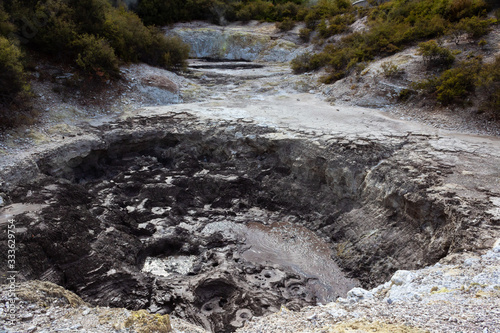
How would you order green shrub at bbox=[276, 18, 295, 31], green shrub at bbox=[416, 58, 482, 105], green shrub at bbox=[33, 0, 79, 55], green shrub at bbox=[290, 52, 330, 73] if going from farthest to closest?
1. green shrub at bbox=[276, 18, 295, 31]
2. green shrub at bbox=[290, 52, 330, 73]
3. green shrub at bbox=[33, 0, 79, 55]
4. green shrub at bbox=[416, 58, 482, 105]

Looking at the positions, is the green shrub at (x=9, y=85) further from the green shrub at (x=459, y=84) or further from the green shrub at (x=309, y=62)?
the green shrub at (x=459, y=84)

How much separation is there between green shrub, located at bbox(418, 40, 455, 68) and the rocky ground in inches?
28.2

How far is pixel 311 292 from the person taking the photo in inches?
317

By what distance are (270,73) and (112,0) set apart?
15.6 m

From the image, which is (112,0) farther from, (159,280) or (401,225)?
(401,225)

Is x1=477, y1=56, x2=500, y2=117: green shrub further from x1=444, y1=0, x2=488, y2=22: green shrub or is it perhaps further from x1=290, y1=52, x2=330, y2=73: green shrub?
x1=290, y1=52, x2=330, y2=73: green shrub

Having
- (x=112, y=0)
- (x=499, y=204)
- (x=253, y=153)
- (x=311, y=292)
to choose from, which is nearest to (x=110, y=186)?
(x=253, y=153)

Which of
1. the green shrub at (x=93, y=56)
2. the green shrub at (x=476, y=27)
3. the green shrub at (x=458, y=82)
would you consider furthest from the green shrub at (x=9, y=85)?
the green shrub at (x=476, y=27)

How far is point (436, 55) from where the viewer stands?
14070 mm

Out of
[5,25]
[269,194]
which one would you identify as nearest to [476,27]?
[269,194]

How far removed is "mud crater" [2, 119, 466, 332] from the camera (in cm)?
738

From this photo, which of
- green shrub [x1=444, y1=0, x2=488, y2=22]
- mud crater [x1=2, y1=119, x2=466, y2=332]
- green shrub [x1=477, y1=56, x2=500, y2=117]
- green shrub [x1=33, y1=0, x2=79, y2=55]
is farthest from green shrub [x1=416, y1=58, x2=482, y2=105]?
green shrub [x1=33, y1=0, x2=79, y2=55]

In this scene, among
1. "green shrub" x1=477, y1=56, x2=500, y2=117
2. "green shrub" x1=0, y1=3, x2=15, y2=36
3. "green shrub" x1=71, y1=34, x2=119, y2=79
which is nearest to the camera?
"green shrub" x1=477, y1=56, x2=500, y2=117

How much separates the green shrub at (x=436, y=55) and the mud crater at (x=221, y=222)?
6.77 m
